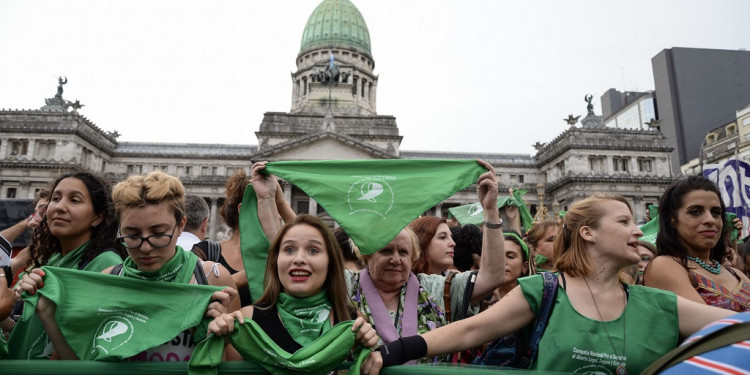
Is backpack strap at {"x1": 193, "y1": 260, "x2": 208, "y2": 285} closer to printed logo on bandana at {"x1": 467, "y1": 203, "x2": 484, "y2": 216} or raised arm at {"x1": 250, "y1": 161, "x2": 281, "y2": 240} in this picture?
raised arm at {"x1": 250, "y1": 161, "x2": 281, "y2": 240}

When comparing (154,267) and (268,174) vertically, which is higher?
(268,174)

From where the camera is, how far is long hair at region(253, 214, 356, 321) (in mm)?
3297

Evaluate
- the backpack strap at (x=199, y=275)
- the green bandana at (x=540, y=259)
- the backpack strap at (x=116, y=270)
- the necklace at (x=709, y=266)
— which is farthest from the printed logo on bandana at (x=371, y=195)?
the green bandana at (x=540, y=259)

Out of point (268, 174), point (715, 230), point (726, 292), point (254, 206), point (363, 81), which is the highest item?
point (363, 81)

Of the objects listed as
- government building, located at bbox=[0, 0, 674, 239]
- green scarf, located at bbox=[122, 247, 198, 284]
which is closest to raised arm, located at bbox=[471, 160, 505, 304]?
green scarf, located at bbox=[122, 247, 198, 284]

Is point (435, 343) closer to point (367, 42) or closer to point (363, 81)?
point (363, 81)

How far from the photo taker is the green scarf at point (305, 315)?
3080 mm

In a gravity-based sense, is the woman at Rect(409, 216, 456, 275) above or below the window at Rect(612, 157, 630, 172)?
below

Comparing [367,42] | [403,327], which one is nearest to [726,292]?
[403,327]

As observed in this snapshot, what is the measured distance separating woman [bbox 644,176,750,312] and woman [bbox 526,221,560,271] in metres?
2.35

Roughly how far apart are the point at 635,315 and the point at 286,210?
3634 millimetres

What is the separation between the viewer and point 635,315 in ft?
9.78

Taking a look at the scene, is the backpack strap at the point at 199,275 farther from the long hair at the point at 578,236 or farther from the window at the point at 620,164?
the window at the point at 620,164

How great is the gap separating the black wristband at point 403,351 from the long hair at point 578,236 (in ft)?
4.30
